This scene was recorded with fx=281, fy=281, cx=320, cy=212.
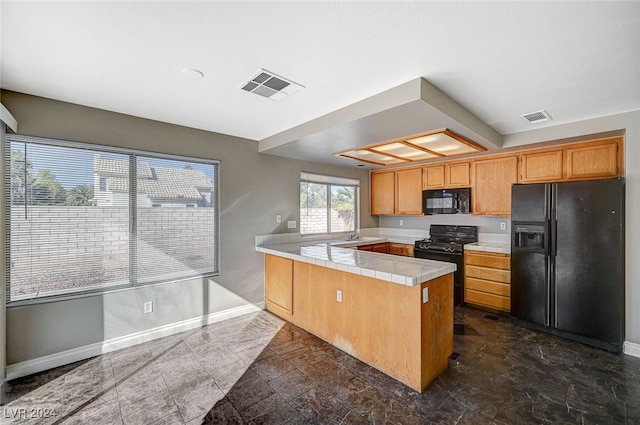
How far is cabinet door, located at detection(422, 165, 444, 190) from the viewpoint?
15.7 feet

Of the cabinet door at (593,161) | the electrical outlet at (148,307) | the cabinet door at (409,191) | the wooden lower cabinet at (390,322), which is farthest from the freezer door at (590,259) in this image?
the electrical outlet at (148,307)

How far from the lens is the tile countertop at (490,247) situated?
3.90 m

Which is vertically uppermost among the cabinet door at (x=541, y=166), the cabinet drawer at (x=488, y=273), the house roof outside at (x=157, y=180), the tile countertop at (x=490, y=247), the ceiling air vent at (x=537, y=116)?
the ceiling air vent at (x=537, y=116)

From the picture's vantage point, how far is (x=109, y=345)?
2.90m

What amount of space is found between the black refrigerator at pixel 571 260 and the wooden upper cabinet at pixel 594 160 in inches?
16.1

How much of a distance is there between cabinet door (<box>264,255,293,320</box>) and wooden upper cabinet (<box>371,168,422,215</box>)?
267cm

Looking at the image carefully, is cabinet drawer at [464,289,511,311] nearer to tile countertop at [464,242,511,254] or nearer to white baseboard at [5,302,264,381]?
tile countertop at [464,242,511,254]

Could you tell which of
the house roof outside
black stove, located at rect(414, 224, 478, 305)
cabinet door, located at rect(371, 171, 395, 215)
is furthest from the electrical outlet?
cabinet door, located at rect(371, 171, 395, 215)

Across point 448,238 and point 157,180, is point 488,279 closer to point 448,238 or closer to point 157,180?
point 448,238

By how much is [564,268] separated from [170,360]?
14.2ft

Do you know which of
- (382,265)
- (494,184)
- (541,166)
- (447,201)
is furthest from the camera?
(447,201)

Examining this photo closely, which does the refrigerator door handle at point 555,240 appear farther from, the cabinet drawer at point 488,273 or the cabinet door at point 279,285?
the cabinet door at point 279,285

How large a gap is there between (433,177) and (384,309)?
10.3 ft

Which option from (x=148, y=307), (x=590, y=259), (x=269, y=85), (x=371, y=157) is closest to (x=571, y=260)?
(x=590, y=259)
